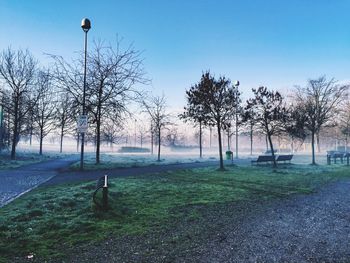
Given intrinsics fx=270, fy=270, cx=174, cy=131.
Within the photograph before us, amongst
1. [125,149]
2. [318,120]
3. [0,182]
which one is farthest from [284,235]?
[125,149]

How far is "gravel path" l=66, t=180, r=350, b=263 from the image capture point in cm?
390

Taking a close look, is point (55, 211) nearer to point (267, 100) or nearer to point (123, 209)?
point (123, 209)

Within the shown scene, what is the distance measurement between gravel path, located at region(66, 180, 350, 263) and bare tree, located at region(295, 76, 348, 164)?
19216 millimetres

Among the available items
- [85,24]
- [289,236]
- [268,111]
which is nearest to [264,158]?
[268,111]

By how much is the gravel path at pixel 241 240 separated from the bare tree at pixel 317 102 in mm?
19216

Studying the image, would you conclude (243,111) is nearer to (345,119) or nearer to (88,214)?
(88,214)

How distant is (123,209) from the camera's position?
6.50 meters

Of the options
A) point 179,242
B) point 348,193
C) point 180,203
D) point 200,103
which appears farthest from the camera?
point 200,103

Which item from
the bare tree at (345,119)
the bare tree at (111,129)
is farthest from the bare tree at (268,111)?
the bare tree at (345,119)

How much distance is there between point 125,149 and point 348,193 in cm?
5250

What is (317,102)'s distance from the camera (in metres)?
27.2

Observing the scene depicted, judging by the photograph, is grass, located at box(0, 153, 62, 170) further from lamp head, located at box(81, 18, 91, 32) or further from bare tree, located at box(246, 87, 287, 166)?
bare tree, located at box(246, 87, 287, 166)

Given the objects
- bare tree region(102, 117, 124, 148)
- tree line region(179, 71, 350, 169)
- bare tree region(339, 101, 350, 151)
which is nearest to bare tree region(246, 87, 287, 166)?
tree line region(179, 71, 350, 169)

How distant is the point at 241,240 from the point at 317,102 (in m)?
26.5
